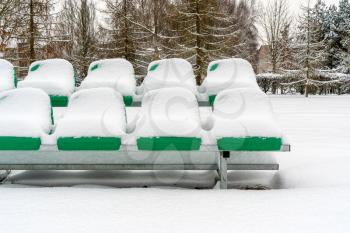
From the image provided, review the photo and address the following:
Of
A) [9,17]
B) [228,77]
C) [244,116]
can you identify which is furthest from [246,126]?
[9,17]

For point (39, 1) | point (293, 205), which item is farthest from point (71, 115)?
point (39, 1)

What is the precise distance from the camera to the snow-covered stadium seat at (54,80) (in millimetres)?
4191

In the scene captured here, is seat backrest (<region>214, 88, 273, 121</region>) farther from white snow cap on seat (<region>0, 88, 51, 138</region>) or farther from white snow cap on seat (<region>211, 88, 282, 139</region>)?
white snow cap on seat (<region>0, 88, 51, 138</region>)

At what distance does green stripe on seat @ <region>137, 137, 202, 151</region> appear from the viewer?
2.66 meters

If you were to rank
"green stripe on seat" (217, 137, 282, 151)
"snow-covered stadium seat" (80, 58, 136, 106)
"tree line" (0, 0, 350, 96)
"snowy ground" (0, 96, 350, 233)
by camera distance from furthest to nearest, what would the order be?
"tree line" (0, 0, 350, 96) → "snow-covered stadium seat" (80, 58, 136, 106) → "green stripe on seat" (217, 137, 282, 151) → "snowy ground" (0, 96, 350, 233)

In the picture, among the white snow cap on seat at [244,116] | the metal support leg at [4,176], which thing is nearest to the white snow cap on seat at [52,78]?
the metal support leg at [4,176]

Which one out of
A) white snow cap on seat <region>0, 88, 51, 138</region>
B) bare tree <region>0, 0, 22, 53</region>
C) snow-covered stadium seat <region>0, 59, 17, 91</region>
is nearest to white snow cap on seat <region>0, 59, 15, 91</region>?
snow-covered stadium seat <region>0, 59, 17, 91</region>

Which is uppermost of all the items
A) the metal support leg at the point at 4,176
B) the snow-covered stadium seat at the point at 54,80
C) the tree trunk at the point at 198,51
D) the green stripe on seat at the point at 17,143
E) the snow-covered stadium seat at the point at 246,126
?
the tree trunk at the point at 198,51

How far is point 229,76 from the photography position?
4.37 m

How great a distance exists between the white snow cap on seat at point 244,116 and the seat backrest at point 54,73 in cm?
214

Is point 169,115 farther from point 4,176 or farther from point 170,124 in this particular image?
point 4,176

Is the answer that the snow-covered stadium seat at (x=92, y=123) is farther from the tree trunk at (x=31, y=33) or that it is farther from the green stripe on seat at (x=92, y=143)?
the tree trunk at (x=31, y=33)

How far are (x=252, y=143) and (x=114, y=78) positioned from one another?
233cm

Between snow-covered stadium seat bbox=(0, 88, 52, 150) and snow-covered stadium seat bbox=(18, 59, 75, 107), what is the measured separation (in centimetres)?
118
